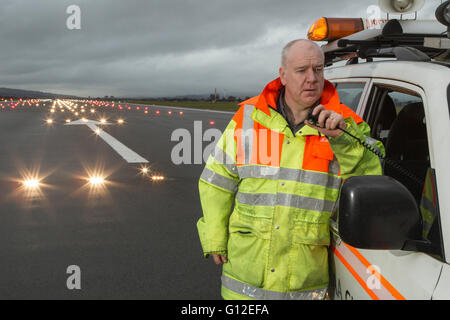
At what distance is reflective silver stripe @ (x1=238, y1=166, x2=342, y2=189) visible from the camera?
93.7 inches

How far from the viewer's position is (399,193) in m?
1.64

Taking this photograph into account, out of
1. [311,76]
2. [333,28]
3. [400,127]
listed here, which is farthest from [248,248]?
[333,28]

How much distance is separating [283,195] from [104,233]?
400 cm

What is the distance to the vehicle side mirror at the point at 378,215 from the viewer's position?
1617 mm

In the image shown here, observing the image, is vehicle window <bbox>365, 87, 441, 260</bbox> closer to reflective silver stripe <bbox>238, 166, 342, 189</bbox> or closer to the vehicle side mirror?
reflective silver stripe <bbox>238, 166, 342, 189</bbox>

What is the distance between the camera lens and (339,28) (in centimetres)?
418

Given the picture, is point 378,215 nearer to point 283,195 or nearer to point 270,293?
point 283,195

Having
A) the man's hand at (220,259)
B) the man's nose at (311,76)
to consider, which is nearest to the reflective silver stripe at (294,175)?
the man's nose at (311,76)

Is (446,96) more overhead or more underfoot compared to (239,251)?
more overhead

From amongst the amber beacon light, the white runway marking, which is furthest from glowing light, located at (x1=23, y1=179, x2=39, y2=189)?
the amber beacon light

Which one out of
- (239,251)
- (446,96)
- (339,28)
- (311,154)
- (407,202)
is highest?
(339,28)

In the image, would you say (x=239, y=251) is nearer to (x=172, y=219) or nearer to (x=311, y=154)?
(x=311, y=154)

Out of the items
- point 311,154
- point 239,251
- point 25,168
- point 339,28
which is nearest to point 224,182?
point 239,251
